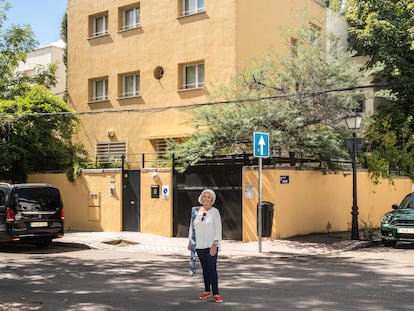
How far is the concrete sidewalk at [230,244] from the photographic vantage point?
560 inches

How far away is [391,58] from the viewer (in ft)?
80.3

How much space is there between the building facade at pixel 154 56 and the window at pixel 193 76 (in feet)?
0.13

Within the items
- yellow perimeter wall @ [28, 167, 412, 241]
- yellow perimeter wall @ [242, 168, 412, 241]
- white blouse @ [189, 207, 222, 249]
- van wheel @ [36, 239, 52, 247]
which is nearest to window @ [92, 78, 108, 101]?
yellow perimeter wall @ [28, 167, 412, 241]

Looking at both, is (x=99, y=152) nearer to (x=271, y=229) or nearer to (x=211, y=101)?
(x=211, y=101)

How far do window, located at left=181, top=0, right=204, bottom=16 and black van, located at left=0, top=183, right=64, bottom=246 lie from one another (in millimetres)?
9985

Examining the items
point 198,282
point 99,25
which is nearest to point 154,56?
point 99,25

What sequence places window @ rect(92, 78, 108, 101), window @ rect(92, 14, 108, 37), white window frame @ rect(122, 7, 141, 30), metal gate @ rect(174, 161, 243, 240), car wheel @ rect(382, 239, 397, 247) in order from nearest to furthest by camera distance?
1. car wheel @ rect(382, 239, 397, 247)
2. metal gate @ rect(174, 161, 243, 240)
3. white window frame @ rect(122, 7, 141, 30)
4. window @ rect(92, 78, 108, 101)
5. window @ rect(92, 14, 108, 37)

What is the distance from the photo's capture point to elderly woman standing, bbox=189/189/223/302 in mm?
7816

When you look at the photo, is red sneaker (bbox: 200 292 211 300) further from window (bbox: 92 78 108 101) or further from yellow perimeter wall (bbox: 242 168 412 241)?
window (bbox: 92 78 108 101)

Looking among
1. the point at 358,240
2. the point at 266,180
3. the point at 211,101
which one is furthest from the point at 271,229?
the point at 211,101

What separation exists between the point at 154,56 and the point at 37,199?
9.65 m

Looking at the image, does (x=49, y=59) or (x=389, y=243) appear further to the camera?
(x=49, y=59)

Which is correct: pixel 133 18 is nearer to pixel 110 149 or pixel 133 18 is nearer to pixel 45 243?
pixel 110 149

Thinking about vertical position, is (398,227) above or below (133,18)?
below
